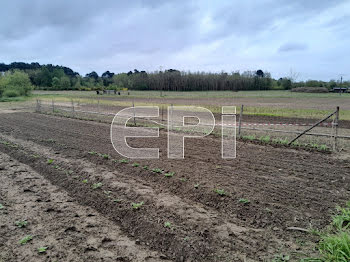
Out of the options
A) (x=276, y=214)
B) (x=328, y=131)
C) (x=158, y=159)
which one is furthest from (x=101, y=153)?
(x=328, y=131)

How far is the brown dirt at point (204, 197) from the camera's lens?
11.1 feet

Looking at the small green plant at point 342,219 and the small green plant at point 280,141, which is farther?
the small green plant at point 280,141

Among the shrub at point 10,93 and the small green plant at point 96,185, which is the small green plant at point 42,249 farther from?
the shrub at point 10,93

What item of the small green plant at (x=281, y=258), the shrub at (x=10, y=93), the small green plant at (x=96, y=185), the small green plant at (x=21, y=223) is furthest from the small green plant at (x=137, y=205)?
the shrub at (x=10, y=93)

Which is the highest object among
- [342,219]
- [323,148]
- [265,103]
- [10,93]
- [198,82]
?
[198,82]

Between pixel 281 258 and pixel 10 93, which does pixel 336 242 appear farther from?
pixel 10 93

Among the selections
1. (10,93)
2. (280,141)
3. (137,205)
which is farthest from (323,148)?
(10,93)

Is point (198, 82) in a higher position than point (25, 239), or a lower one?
higher

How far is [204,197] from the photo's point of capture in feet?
15.3

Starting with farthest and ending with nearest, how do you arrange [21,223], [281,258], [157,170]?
[157,170] → [21,223] → [281,258]

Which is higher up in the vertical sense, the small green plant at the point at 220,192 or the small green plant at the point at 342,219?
the small green plant at the point at 220,192

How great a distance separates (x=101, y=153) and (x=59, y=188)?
2.45 m

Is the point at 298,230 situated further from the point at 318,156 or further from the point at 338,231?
the point at 318,156

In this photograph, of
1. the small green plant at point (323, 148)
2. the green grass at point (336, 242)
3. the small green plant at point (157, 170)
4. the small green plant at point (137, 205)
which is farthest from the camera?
the small green plant at point (323, 148)
